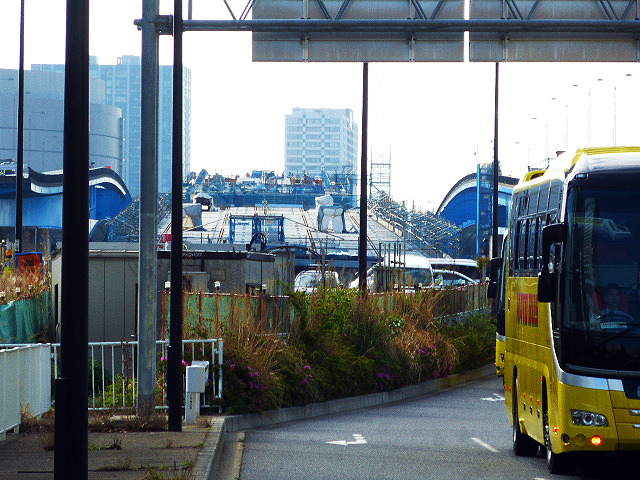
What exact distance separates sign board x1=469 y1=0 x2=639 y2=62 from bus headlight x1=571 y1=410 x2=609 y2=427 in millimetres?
9358

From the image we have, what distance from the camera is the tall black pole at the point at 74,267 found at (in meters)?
7.65

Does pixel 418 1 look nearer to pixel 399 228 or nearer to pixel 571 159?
pixel 571 159

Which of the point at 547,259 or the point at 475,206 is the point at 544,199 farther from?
the point at 475,206

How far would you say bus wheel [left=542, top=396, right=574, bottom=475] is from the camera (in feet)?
38.1

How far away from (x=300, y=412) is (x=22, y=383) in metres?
5.93

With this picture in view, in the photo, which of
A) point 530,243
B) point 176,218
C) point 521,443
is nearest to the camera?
point 530,243

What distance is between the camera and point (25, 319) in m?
21.9

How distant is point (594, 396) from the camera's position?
10.5 m

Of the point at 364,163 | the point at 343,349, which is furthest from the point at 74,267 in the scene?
the point at 364,163

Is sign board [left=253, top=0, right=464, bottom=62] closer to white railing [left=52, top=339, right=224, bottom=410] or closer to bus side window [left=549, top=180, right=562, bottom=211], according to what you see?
white railing [left=52, top=339, right=224, bottom=410]

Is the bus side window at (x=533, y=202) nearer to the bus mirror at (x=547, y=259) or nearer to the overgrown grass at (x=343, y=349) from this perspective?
the bus mirror at (x=547, y=259)

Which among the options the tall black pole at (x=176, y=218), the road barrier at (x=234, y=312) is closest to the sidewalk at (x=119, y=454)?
the tall black pole at (x=176, y=218)

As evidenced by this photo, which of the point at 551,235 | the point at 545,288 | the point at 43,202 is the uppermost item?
the point at 43,202

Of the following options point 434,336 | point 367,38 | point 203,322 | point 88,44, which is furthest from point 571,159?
point 434,336
